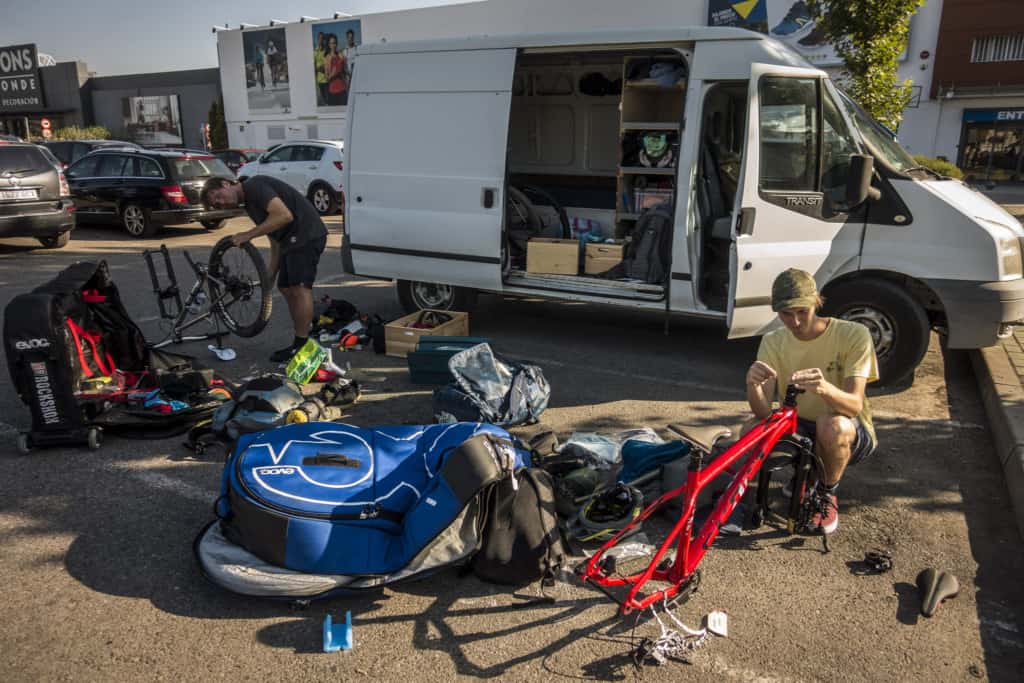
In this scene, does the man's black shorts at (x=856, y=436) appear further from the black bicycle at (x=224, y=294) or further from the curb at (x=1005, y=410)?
the black bicycle at (x=224, y=294)

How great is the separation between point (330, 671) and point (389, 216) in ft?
16.6

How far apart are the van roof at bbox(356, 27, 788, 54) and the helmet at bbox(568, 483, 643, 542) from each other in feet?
12.5

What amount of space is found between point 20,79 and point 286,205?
162 feet

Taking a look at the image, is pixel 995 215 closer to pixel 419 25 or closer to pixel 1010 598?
pixel 1010 598

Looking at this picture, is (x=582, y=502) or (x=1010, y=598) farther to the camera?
(x=582, y=502)

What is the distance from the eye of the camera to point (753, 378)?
3.49 meters

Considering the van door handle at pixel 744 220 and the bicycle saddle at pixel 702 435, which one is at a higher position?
the van door handle at pixel 744 220

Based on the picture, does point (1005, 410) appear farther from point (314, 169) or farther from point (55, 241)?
point (314, 169)

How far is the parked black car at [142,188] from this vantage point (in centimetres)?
1334

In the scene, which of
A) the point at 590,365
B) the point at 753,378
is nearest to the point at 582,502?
the point at 753,378

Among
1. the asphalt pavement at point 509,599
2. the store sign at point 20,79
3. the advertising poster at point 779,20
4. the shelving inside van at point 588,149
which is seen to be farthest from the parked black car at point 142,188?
the store sign at point 20,79

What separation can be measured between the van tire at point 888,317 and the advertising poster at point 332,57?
31310 mm

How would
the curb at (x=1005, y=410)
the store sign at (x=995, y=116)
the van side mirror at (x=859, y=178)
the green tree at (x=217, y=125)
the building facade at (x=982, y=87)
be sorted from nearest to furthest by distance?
the curb at (x=1005, y=410), the van side mirror at (x=859, y=178), the building facade at (x=982, y=87), the store sign at (x=995, y=116), the green tree at (x=217, y=125)

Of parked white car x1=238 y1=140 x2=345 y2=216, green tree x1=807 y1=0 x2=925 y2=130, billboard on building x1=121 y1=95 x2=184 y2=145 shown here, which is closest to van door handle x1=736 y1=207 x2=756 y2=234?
green tree x1=807 y1=0 x2=925 y2=130
